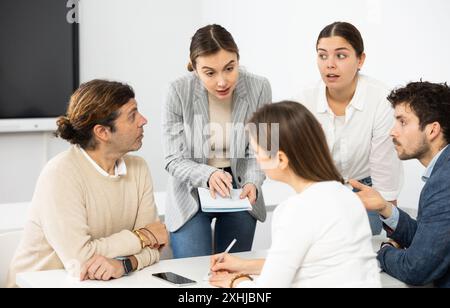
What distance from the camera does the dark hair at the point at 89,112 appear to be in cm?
231

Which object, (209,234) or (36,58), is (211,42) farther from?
(36,58)

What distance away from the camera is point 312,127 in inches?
66.2

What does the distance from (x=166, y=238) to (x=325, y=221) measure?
2.84 feet

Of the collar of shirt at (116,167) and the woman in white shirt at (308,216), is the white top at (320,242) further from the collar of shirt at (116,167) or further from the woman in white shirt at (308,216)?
the collar of shirt at (116,167)

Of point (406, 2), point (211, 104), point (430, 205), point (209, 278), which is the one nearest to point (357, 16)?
point (406, 2)

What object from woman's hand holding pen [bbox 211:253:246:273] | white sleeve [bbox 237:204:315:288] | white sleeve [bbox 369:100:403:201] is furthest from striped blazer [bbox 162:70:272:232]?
white sleeve [bbox 237:204:315:288]

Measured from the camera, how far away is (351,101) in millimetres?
2738

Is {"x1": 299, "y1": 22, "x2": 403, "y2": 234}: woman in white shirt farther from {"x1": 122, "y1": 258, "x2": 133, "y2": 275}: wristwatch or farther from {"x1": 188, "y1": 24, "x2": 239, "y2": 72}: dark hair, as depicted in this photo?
{"x1": 122, "y1": 258, "x2": 133, "y2": 275}: wristwatch

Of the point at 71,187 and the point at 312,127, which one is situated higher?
the point at 312,127

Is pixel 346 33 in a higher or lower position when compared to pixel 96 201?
higher

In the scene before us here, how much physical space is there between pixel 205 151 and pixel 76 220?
75 cm

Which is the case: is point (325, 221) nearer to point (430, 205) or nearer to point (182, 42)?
point (430, 205)

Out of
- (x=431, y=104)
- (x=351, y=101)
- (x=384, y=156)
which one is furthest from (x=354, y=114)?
(x=431, y=104)
